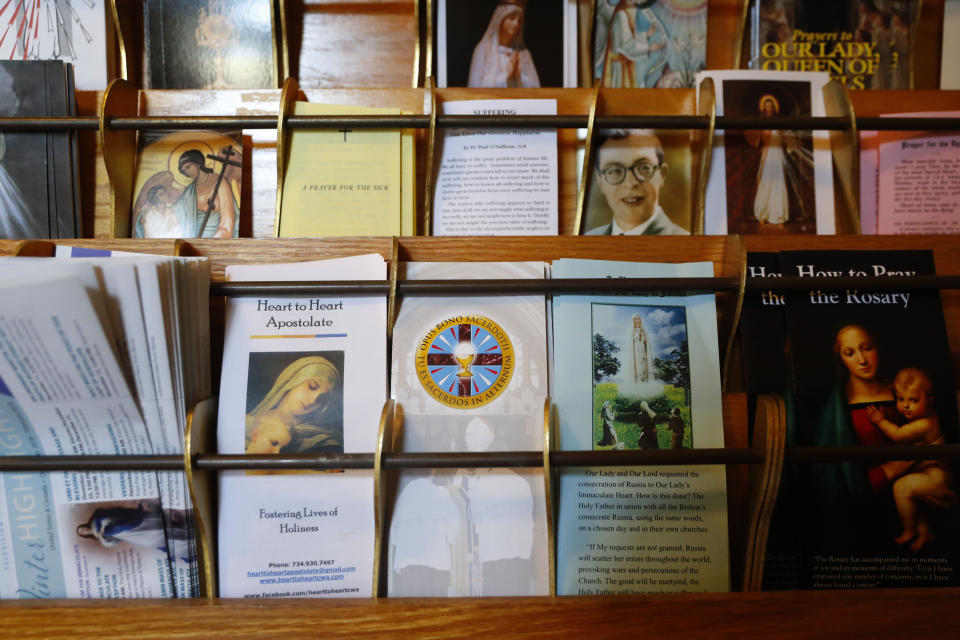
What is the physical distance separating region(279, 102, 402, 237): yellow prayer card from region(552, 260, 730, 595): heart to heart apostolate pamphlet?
10.2 inches

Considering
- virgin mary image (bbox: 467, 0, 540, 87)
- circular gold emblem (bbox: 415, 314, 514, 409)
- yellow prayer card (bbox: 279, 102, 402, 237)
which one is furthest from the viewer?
virgin mary image (bbox: 467, 0, 540, 87)

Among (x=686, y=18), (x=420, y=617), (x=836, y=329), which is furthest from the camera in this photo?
(x=686, y=18)

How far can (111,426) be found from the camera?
25.2 inches

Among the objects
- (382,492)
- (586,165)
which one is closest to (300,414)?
(382,492)

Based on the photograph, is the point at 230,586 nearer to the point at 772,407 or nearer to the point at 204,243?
the point at 204,243

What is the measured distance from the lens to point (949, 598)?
61 cm

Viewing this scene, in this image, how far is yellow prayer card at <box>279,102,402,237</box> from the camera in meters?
0.80

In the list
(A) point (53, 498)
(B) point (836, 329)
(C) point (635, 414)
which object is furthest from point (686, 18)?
(A) point (53, 498)

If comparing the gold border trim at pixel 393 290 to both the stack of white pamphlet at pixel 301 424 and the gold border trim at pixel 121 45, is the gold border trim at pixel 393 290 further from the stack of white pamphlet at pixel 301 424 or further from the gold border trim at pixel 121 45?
the gold border trim at pixel 121 45

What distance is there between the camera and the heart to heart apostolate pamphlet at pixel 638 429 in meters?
0.67

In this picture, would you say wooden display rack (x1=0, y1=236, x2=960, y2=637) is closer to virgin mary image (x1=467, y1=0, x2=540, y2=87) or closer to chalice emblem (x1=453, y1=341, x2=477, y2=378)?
chalice emblem (x1=453, y1=341, x2=477, y2=378)

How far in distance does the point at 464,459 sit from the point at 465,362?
0.41 feet

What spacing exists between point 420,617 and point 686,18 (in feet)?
3.02

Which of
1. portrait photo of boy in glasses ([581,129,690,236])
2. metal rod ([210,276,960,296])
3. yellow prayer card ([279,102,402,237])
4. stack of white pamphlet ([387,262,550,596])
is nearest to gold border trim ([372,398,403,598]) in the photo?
stack of white pamphlet ([387,262,550,596])
